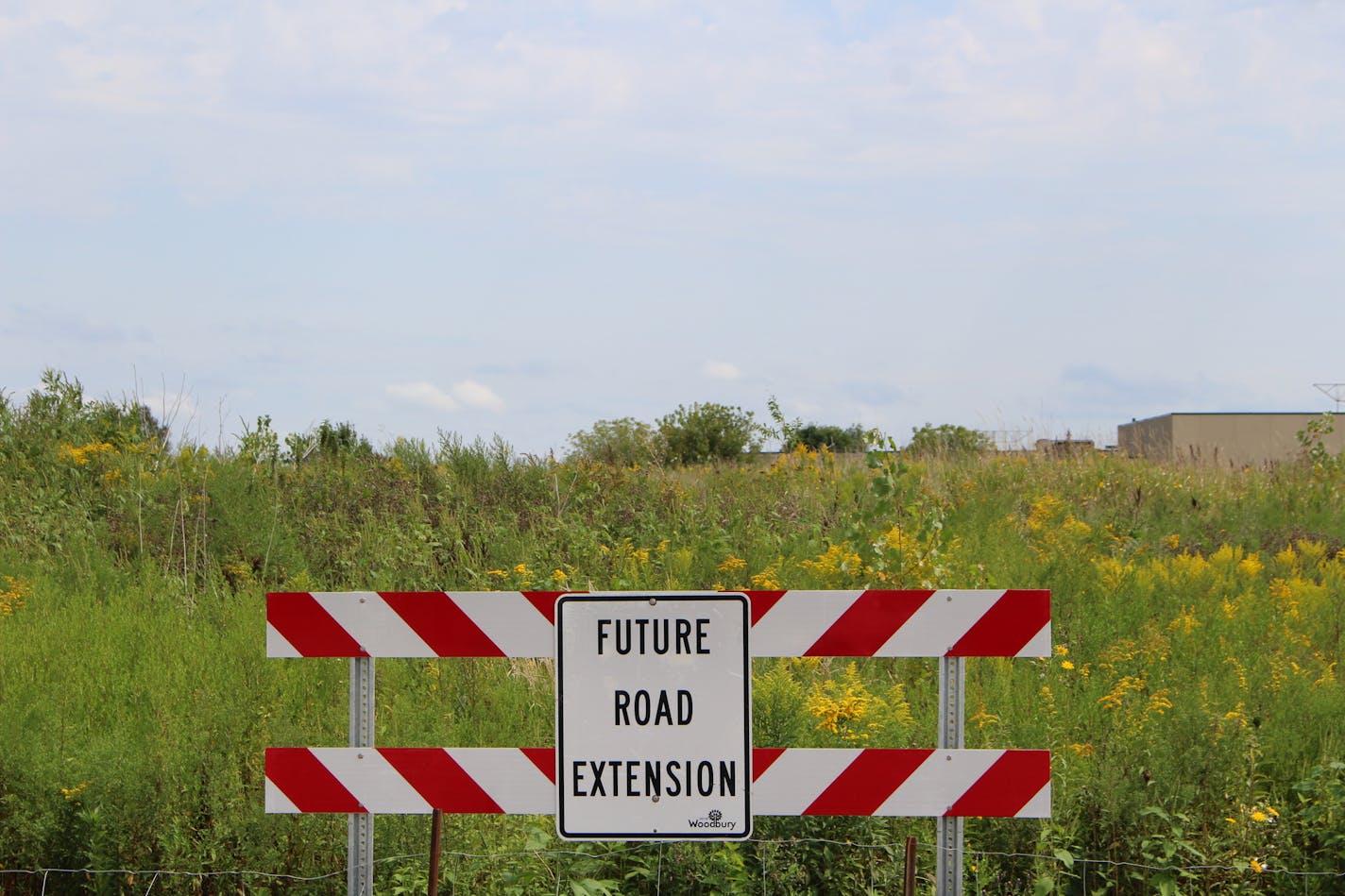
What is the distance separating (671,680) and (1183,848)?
270 cm

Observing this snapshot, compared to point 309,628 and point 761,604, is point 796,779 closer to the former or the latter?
point 761,604

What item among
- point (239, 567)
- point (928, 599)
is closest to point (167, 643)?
point (239, 567)

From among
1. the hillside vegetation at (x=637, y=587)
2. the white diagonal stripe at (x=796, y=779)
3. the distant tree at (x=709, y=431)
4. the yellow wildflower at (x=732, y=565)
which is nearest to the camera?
the white diagonal stripe at (x=796, y=779)

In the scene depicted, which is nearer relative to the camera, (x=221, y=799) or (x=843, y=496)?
(x=221, y=799)

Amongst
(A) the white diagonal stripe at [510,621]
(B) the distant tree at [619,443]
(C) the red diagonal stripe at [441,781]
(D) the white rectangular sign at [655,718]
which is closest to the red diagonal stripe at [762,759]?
(D) the white rectangular sign at [655,718]

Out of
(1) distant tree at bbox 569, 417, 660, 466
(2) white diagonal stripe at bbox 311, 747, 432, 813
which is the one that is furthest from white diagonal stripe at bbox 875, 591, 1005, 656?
(1) distant tree at bbox 569, 417, 660, 466

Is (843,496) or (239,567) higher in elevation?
(843,496)

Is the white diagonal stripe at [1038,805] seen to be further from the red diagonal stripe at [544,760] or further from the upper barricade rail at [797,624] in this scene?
the red diagonal stripe at [544,760]

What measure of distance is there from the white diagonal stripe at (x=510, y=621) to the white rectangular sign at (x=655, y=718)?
18cm

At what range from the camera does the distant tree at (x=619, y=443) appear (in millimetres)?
16953

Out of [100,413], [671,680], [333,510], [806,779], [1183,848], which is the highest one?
[100,413]

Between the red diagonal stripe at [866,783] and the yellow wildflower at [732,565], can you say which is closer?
the red diagonal stripe at [866,783]

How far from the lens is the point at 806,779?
4.61m

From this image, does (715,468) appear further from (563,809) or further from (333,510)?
(563,809)
